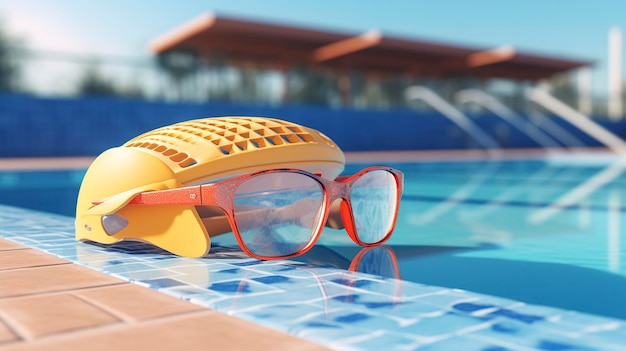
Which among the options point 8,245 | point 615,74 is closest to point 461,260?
point 8,245

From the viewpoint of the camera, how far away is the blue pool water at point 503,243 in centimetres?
242

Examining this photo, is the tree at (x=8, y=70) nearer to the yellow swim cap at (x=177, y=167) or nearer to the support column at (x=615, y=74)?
the yellow swim cap at (x=177, y=167)

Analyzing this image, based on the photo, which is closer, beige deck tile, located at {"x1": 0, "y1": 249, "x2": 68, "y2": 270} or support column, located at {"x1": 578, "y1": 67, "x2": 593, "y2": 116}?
→ beige deck tile, located at {"x1": 0, "y1": 249, "x2": 68, "y2": 270}

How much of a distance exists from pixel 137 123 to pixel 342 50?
6539 mm

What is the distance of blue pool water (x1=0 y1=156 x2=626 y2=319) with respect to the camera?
2.42 metres

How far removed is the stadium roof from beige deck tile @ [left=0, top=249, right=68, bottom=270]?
1433 cm

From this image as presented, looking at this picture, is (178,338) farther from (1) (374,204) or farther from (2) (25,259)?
(1) (374,204)

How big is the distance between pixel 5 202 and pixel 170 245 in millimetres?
3641

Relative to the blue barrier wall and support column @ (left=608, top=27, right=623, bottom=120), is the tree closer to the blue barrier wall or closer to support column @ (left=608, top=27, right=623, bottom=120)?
the blue barrier wall

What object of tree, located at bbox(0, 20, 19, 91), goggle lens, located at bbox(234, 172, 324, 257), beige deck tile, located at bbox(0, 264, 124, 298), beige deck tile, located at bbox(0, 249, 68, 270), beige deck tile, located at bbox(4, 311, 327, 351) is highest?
tree, located at bbox(0, 20, 19, 91)

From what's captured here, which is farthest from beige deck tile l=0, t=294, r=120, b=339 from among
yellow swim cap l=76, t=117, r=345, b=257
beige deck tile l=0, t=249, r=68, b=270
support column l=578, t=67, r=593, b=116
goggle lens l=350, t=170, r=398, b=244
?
support column l=578, t=67, r=593, b=116

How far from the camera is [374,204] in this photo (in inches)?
114

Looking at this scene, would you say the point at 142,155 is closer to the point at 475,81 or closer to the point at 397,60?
the point at 397,60

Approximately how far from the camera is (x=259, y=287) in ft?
6.45
